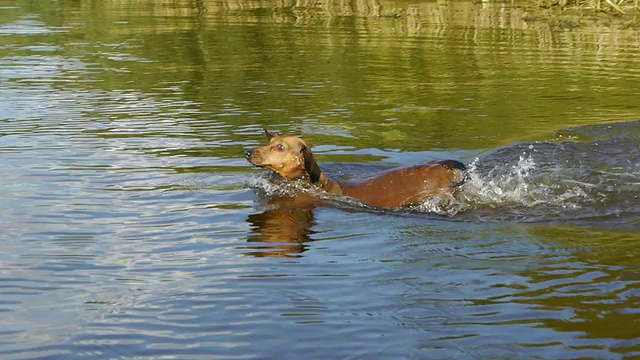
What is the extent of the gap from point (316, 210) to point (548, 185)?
219 centimetres

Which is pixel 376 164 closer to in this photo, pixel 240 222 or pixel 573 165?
pixel 573 165

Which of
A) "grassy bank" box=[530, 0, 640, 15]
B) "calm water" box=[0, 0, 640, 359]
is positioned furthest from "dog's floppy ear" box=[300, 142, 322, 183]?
"grassy bank" box=[530, 0, 640, 15]

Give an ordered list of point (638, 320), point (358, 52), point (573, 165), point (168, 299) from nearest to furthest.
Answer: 1. point (638, 320)
2. point (168, 299)
3. point (573, 165)
4. point (358, 52)

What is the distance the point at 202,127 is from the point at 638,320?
7.07 m

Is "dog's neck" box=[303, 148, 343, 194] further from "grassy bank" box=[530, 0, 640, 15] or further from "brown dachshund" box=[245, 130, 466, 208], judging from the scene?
"grassy bank" box=[530, 0, 640, 15]

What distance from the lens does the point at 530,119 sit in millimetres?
12781

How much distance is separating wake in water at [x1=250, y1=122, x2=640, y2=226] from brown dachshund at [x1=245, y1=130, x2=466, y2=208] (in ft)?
0.30

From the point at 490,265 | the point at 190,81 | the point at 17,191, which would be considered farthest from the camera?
the point at 190,81

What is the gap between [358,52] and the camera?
723 inches

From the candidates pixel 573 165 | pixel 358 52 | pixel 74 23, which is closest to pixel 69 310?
pixel 573 165

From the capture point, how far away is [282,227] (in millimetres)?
8430

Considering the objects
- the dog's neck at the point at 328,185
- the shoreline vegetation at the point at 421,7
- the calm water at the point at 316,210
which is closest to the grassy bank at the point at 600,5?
the shoreline vegetation at the point at 421,7

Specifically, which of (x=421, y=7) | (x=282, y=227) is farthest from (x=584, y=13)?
(x=282, y=227)

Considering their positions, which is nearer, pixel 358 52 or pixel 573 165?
pixel 573 165
